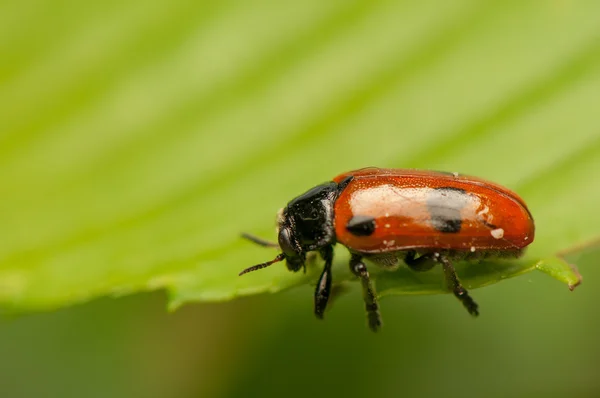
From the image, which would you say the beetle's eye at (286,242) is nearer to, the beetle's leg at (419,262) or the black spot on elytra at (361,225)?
the black spot on elytra at (361,225)

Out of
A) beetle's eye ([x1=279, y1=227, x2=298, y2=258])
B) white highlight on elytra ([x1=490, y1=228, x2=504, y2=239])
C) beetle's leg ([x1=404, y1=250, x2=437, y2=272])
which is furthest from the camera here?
beetle's eye ([x1=279, y1=227, x2=298, y2=258])

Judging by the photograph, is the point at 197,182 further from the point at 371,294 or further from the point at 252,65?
the point at 371,294

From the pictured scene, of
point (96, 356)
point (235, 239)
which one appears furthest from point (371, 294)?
point (96, 356)

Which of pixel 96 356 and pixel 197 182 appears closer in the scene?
pixel 197 182

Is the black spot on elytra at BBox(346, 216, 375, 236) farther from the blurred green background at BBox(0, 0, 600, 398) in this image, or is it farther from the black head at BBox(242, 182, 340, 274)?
the blurred green background at BBox(0, 0, 600, 398)

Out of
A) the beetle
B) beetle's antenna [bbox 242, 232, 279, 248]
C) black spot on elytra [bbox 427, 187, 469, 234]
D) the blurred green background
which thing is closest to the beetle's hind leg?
the beetle

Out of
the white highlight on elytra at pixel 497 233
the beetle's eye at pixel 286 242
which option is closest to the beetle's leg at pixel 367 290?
the beetle's eye at pixel 286 242
